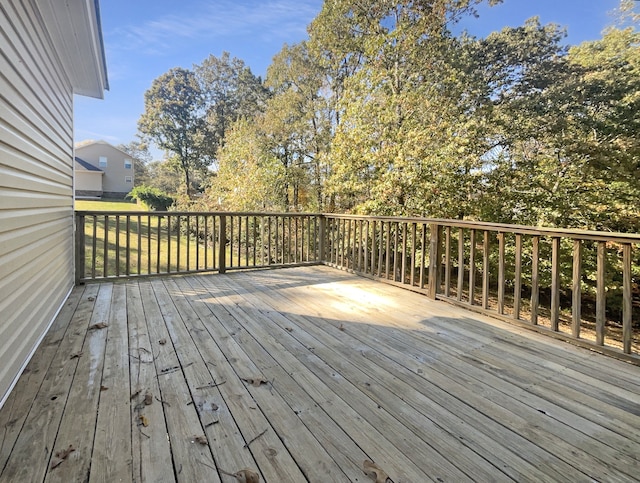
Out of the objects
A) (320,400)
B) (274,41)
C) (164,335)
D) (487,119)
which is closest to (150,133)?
(274,41)

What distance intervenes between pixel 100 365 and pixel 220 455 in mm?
1144

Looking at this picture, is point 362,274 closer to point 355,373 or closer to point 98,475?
point 355,373

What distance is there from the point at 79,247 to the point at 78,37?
7.28 feet

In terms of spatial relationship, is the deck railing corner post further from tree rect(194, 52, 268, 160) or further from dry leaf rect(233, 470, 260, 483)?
tree rect(194, 52, 268, 160)

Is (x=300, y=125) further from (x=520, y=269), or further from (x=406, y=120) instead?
(x=520, y=269)

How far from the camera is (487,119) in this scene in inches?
284

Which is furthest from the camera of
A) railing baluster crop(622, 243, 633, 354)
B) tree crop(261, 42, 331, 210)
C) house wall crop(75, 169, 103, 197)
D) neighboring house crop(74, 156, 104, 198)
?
house wall crop(75, 169, 103, 197)

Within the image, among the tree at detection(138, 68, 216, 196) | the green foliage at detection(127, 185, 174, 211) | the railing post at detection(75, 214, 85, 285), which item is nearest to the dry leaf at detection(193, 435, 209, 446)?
the railing post at detection(75, 214, 85, 285)

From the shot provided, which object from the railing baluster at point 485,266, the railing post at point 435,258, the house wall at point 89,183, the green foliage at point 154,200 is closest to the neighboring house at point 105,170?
the house wall at point 89,183

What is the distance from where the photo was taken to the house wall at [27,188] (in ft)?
5.44

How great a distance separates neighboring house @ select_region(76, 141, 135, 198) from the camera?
21.2 m

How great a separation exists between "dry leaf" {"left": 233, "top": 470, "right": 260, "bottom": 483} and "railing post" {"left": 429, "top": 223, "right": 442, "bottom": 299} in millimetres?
2774

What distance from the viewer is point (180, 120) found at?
18.5 metres

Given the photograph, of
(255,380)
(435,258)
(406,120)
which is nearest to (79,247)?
(255,380)
